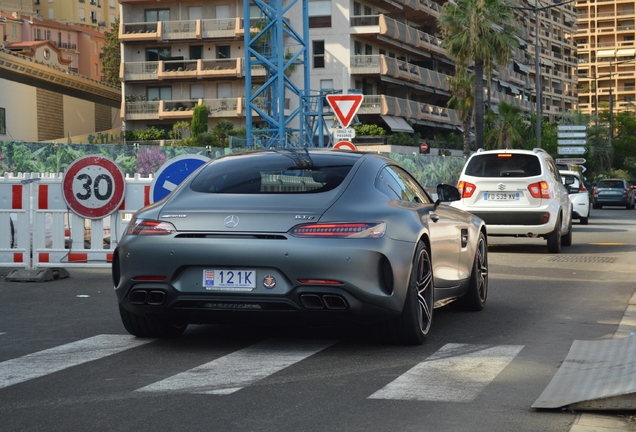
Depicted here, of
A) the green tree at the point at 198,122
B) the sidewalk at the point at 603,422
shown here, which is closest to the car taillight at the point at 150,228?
the sidewalk at the point at 603,422

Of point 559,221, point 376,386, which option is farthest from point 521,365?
point 559,221

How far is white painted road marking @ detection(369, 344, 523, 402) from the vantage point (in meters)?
6.00

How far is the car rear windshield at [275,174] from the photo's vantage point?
781cm

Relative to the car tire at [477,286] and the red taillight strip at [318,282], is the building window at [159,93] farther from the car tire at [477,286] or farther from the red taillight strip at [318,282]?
the red taillight strip at [318,282]

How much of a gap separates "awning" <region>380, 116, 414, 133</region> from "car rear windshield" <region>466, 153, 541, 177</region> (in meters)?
50.4

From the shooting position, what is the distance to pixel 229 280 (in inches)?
289

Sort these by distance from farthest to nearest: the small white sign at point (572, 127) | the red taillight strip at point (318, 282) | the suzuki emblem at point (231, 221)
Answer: the small white sign at point (572, 127) < the suzuki emblem at point (231, 221) < the red taillight strip at point (318, 282)

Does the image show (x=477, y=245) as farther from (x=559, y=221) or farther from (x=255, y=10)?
(x=255, y=10)

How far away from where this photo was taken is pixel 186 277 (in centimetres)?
744

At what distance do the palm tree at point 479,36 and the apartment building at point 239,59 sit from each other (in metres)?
16.0

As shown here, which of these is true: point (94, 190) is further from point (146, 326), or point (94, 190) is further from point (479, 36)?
point (479, 36)

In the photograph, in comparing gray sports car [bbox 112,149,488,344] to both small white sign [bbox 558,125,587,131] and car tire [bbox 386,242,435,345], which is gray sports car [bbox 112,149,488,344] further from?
small white sign [bbox 558,125,587,131]

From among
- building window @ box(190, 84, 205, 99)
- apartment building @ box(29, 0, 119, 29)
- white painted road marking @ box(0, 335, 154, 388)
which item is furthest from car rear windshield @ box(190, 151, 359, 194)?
apartment building @ box(29, 0, 119, 29)

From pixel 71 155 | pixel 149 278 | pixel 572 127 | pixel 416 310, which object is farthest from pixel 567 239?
pixel 572 127
